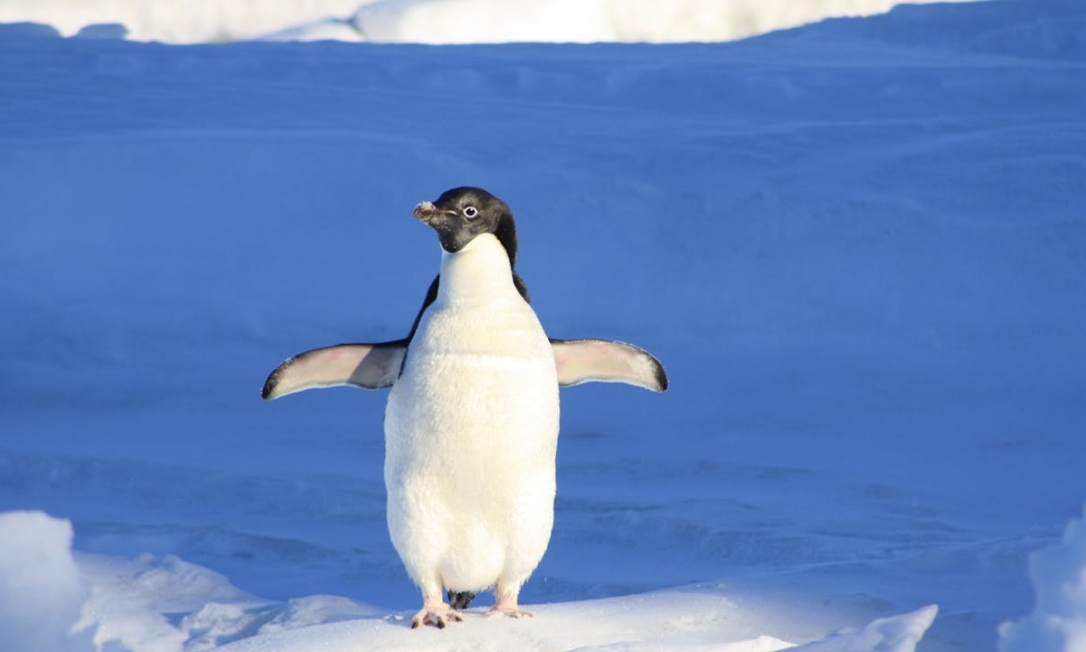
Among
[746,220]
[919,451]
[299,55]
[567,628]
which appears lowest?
[567,628]

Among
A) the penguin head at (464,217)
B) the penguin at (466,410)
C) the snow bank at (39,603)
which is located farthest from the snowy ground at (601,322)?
the penguin head at (464,217)

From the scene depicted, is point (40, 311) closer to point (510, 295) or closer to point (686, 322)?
point (686, 322)

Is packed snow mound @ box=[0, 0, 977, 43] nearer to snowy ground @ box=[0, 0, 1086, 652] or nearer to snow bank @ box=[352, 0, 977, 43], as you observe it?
snow bank @ box=[352, 0, 977, 43]

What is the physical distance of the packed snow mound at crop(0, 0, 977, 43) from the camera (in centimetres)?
1177

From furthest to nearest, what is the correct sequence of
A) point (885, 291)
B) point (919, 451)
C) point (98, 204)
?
point (98, 204) → point (885, 291) → point (919, 451)

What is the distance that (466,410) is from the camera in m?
2.44

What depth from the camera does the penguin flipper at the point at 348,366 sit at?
2561 millimetres


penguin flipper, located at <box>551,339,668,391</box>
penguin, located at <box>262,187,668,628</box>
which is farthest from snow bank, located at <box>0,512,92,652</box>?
penguin flipper, located at <box>551,339,668,391</box>

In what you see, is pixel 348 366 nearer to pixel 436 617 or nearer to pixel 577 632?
pixel 436 617

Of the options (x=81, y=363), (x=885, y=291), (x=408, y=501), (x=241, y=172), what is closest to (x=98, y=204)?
(x=241, y=172)

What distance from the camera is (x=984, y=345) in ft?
19.3

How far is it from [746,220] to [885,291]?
27.8 inches

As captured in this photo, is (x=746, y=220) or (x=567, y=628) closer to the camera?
(x=567, y=628)

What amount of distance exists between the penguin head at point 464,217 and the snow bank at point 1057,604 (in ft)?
3.11
